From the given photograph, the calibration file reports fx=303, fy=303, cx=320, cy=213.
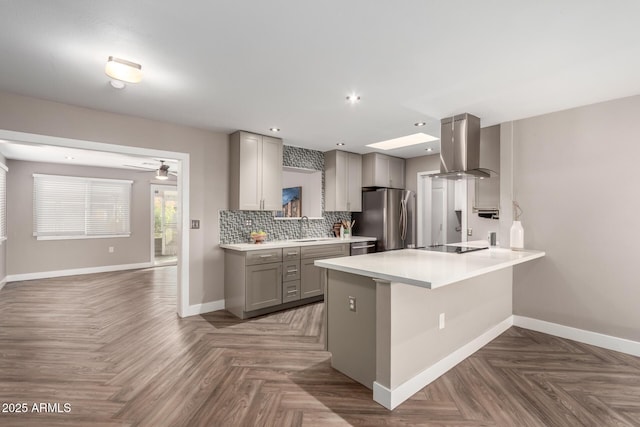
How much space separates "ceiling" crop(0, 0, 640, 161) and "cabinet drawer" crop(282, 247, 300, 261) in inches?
69.4

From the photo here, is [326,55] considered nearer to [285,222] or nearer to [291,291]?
[291,291]

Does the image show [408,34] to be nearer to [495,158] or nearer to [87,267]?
[495,158]

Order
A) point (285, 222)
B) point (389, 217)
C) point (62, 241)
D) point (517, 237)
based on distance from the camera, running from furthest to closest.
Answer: point (62, 241)
point (389, 217)
point (285, 222)
point (517, 237)

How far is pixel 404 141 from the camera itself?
469 cm

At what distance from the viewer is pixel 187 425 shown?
1843 millimetres

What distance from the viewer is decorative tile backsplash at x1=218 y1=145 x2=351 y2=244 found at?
4.24 m

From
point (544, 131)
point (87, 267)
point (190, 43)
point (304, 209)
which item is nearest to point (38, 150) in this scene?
point (87, 267)

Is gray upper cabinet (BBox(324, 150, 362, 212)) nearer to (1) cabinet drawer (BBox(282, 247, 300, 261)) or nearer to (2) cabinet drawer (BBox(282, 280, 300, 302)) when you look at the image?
(1) cabinet drawer (BBox(282, 247, 300, 261))

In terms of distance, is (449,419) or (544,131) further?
(544,131)

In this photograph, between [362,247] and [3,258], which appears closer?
[362,247]

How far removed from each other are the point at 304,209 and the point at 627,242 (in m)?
4.01

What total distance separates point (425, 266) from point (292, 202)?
10.8 ft

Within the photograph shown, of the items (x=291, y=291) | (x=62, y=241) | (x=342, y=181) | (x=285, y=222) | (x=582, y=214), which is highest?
(x=342, y=181)

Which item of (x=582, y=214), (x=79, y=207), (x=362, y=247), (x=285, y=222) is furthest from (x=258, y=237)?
(x=79, y=207)
